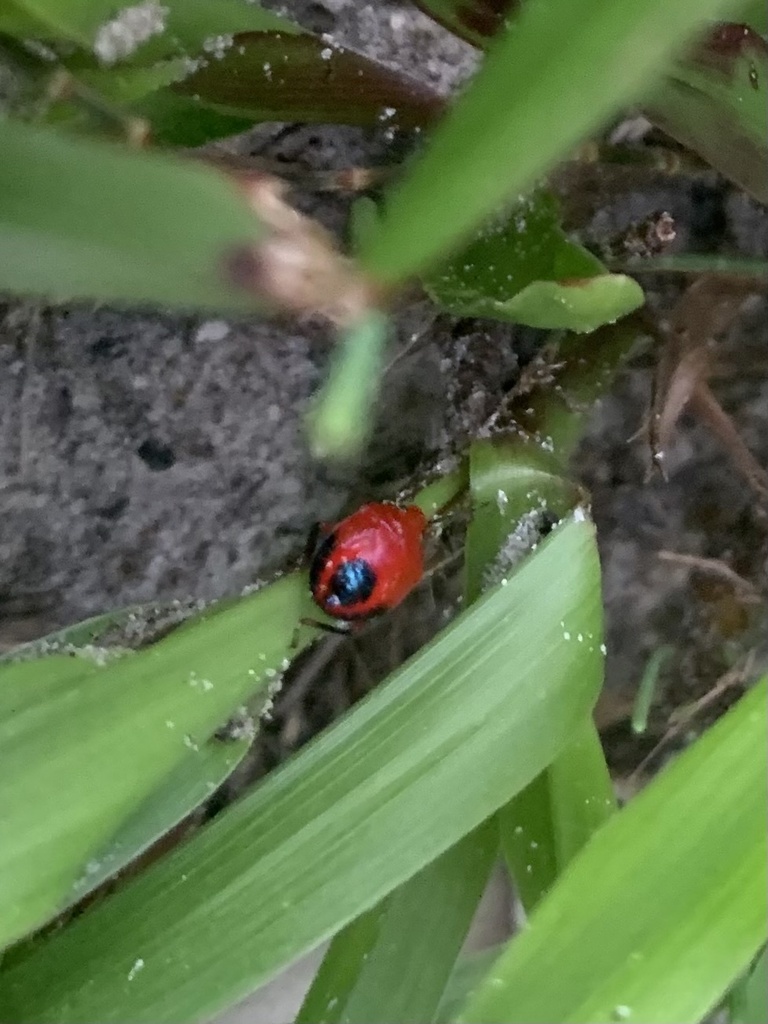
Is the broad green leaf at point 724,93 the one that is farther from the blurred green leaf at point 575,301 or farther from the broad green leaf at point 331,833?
the broad green leaf at point 331,833

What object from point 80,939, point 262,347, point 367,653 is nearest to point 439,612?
point 367,653

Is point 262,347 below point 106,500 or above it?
above

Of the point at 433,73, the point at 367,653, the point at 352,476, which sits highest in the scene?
the point at 433,73

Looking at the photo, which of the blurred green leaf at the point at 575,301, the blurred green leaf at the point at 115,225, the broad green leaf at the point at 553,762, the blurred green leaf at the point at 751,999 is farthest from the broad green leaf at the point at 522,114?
the blurred green leaf at the point at 751,999

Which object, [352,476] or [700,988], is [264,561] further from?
[700,988]

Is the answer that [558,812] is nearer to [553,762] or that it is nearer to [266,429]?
[553,762]

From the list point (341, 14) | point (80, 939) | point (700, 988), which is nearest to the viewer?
point (700, 988)
